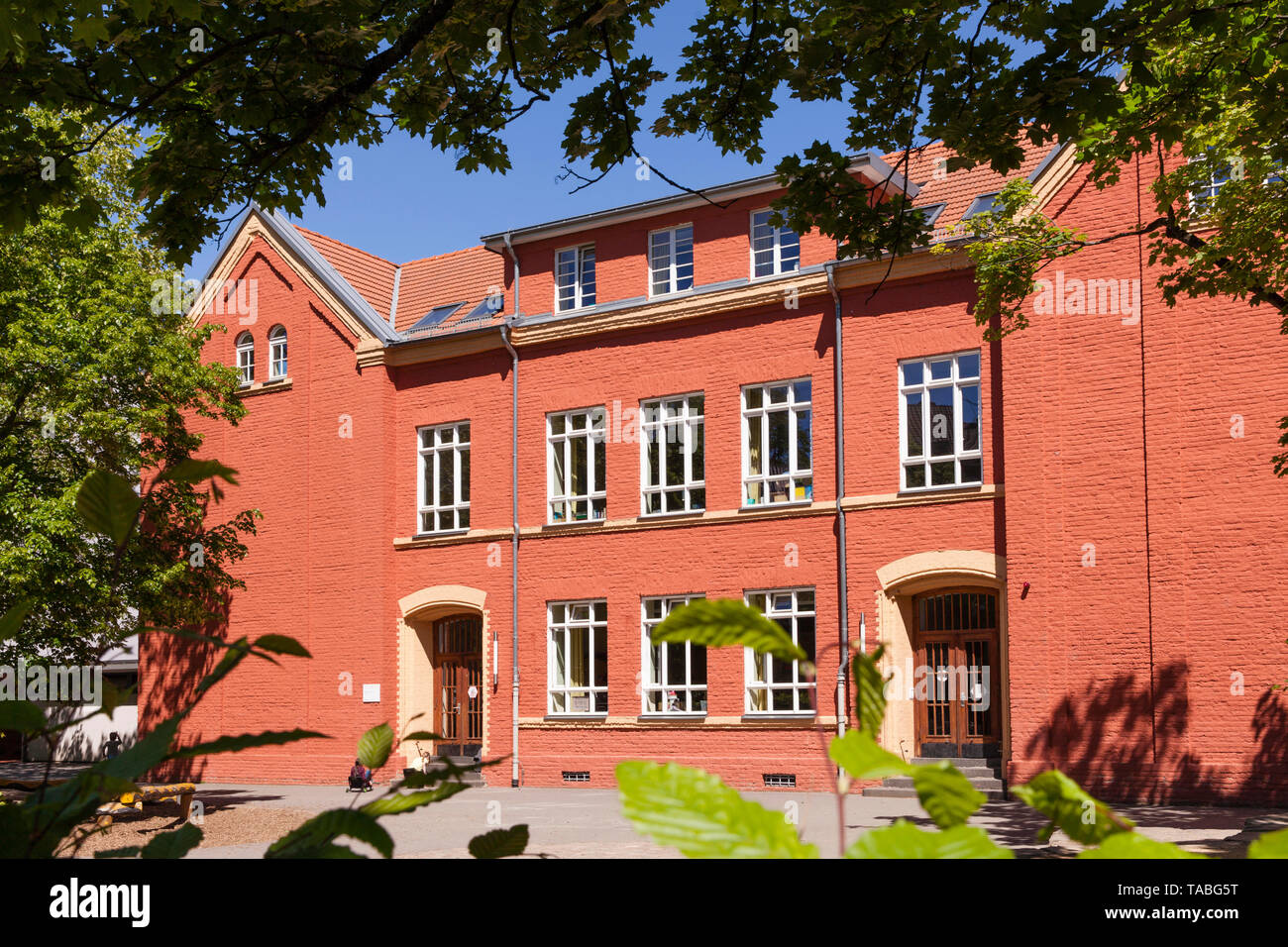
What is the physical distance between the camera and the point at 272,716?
29031 mm

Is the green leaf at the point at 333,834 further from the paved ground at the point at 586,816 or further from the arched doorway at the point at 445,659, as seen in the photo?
the arched doorway at the point at 445,659

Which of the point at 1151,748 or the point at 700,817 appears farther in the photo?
the point at 1151,748

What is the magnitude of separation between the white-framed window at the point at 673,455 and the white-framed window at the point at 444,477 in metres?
4.62

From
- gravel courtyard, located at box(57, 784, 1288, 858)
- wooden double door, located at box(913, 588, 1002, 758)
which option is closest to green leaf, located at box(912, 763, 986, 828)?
gravel courtyard, located at box(57, 784, 1288, 858)

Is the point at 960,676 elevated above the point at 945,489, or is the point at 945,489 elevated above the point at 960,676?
the point at 945,489

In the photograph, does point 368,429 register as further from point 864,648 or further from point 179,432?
point 864,648

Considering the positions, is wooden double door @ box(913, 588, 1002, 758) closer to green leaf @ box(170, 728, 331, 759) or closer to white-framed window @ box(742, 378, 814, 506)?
white-framed window @ box(742, 378, 814, 506)

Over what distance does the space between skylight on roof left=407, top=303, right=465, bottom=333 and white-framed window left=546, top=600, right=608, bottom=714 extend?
25.4 ft

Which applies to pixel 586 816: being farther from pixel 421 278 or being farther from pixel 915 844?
pixel 915 844

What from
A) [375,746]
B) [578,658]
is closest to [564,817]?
[578,658]

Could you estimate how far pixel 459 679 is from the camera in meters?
28.5

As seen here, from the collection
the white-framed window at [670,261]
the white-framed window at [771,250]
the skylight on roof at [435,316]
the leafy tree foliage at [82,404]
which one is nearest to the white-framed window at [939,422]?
the white-framed window at [771,250]

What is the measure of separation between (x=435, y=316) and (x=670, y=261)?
22.5 ft

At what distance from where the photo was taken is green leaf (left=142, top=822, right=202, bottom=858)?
3.72 feet
